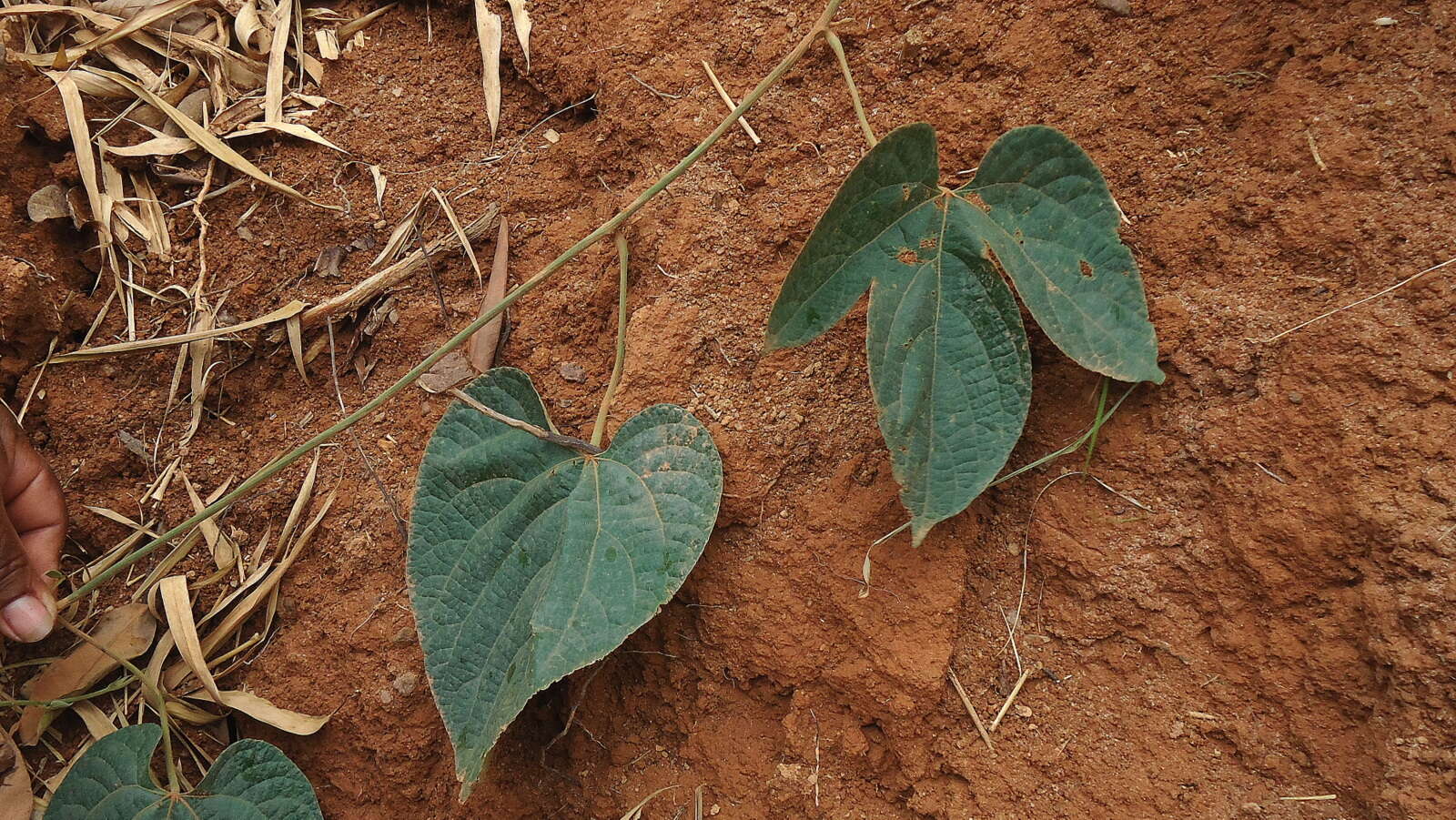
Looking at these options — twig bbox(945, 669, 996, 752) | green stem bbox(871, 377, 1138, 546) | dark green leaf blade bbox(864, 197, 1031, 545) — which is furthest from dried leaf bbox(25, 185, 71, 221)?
twig bbox(945, 669, 996, 752)

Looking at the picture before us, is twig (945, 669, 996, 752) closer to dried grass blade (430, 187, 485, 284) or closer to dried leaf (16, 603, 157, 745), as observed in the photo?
dried grass blade (430, 187, 485, 284)

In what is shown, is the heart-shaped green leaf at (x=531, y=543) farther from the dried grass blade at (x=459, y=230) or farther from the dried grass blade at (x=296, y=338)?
A: the dried grass blade at (x=296, y=338)

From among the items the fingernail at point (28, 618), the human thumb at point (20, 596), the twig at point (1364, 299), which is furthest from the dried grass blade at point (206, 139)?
the twig at point (1364, 299)

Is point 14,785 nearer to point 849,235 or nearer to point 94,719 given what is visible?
point 94,719

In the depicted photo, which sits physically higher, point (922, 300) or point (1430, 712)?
point (922, 300)

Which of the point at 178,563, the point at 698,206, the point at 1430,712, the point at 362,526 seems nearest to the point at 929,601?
the point at 1430,712

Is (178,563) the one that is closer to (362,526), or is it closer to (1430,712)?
(362,526)
